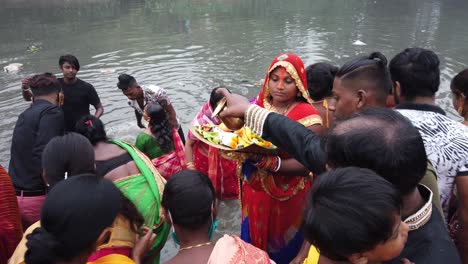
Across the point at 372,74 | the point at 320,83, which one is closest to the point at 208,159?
the point at 320,83

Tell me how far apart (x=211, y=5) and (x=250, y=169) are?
66.8 ft

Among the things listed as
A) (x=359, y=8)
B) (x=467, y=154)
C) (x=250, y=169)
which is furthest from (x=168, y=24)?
(x=467, y=154)

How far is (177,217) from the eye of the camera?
1956 millimetres

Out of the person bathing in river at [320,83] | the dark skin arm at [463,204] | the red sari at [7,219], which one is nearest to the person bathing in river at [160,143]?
the red sari at [7,219]

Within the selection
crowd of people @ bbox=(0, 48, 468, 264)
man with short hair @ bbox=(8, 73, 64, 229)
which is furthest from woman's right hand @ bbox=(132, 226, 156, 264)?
man with short hair @ bbox=(8, 73, 64, 229)

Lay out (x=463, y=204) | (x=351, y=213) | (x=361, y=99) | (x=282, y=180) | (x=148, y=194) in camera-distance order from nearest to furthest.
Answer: (x=351, y=213), (x=463, y=204), (x=361, y=99), (x=148, y=194), (x=282, y=180)

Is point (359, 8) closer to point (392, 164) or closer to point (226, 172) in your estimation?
point (226, 172)

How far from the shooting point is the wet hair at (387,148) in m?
1.35

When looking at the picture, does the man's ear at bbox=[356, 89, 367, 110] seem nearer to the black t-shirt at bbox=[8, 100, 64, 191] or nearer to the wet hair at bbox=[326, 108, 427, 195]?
the wet hair at bbox=[326, 108, 427, 195]

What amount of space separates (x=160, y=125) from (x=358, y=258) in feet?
9.18

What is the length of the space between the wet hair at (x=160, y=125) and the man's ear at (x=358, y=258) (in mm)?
2740

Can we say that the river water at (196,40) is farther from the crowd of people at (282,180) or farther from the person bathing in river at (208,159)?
the crowd of people at (282,180)

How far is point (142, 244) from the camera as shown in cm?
211

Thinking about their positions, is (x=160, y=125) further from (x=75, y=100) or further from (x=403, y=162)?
(x=403, y=162)
